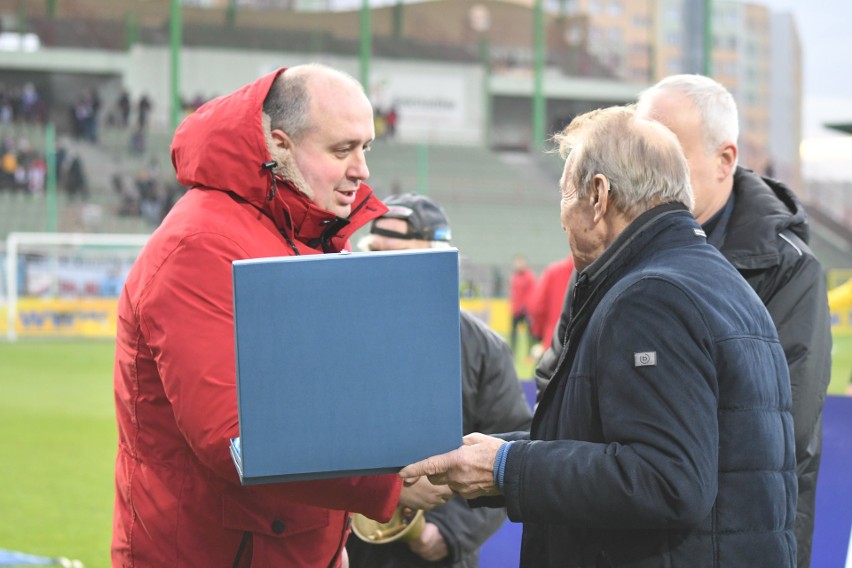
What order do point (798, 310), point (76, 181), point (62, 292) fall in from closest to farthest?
point (798, 310) < point (62, 292) < point (76, 181)

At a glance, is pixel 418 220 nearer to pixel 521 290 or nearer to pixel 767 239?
pixel 767 239

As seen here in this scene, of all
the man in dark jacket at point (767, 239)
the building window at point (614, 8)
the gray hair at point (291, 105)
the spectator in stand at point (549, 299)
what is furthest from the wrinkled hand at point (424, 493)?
the building window at point (614, 8)

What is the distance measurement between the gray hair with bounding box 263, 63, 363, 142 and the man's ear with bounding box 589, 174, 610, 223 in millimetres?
781

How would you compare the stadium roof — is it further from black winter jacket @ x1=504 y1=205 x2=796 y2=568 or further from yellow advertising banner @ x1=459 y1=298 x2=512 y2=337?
yellow advertising banner @ x1=459 y1=298 x2=512 y2=337

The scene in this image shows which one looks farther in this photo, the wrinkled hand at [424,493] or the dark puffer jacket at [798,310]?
the dark puffer jacket at [798,310]

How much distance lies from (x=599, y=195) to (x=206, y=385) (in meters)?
0.99

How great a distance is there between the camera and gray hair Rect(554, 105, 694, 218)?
2.67m

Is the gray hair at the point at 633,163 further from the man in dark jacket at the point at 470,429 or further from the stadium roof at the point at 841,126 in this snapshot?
the stadium roof at the point at 841,126

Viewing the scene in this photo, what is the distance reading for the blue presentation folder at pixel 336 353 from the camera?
2.43 meters

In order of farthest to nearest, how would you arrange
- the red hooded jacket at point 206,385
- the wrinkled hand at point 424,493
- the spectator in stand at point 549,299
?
1. the spectator in stand at point 549,299
2. the wrinkled hand at point 424,493
3. the red hooded jacket at point 206,385

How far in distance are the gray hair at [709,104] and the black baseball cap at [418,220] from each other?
2.94 ft

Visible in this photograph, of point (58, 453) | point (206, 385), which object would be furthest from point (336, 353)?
point (58, 453)

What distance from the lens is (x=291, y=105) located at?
3.04 meters

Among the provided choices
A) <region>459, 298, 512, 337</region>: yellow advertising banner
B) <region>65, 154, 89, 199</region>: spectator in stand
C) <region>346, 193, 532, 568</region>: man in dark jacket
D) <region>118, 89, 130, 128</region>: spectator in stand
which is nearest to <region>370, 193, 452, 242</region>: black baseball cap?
<region>346, 193, 532, 568</region>: man in dark jacket
